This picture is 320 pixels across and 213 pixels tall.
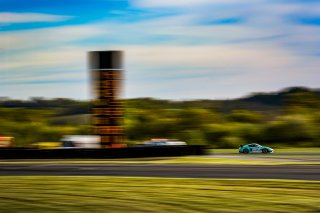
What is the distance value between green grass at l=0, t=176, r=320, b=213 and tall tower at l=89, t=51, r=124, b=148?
21.9 m

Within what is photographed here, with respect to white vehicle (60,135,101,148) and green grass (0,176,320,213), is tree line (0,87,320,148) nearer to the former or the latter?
white vehicle (60,135,101,148)

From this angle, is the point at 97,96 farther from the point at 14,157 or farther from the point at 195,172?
the point at 195,172

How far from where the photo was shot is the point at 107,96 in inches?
1576

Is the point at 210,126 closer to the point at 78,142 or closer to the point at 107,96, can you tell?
the point at 78,142

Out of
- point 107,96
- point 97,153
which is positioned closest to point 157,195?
point 97,153

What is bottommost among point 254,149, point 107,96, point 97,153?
point 254,149

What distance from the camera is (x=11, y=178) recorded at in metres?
19.4

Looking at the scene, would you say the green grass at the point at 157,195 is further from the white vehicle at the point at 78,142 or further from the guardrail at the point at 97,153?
the white vehicle at the point at 78,142

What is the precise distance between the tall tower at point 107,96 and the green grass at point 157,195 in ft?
71.9

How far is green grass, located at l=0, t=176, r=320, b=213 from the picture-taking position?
1178 centimetres

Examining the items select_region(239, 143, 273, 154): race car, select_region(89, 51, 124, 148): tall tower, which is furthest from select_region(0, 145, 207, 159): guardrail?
select_region(239, 143, 273, 154): race car

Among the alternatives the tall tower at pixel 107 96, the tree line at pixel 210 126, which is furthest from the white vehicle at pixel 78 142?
the tree line at pixel 210 126

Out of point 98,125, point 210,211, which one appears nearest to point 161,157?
point 98,125

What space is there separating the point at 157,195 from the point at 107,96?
26.6 m
